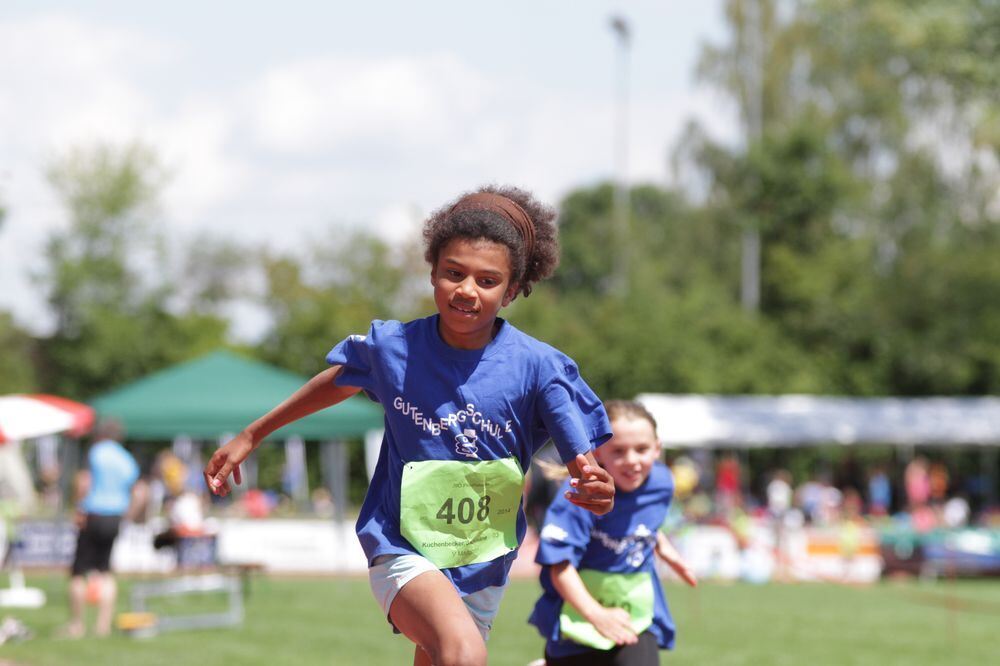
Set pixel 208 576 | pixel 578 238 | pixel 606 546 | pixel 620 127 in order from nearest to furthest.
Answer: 1. pixel 606 546
2. pixel 208 576
3. pixel 620 127
4. pixel 578 238

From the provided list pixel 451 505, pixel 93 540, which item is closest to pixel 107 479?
pixel 93 540

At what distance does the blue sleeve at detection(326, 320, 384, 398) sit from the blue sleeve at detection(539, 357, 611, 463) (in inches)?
21.8

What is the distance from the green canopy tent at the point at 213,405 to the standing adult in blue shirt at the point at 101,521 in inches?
274

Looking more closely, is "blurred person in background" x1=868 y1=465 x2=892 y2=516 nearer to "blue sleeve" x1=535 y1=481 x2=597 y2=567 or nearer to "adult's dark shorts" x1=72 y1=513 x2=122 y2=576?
"adult's dark shorts" x1=72 y1=513 x2=122 y2=576

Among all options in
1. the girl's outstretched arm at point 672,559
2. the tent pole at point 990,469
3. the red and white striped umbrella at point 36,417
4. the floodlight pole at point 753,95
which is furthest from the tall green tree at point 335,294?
the girl's outstretched arm at point 672,559

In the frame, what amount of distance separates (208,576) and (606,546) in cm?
1428

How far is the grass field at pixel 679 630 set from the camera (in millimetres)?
11960

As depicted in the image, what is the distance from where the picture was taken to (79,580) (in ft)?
44.3

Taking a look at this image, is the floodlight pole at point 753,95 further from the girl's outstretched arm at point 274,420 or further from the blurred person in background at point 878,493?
the girl's outstretched arm at point 274,420

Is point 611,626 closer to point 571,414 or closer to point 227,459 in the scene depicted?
point 571,414

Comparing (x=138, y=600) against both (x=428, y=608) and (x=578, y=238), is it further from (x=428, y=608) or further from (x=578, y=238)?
(x=578, y=238)

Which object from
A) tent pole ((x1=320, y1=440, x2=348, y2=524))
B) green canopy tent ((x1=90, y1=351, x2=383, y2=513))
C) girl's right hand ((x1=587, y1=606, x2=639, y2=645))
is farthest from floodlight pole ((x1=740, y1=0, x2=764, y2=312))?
girl's right hand ((x1=587, y1=606, x2=639, y2=645))

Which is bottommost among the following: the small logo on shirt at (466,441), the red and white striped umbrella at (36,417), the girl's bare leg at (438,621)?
the red and white striped umbrella at (36,417)

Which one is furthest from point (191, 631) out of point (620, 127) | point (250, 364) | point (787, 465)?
point (620, 127)
